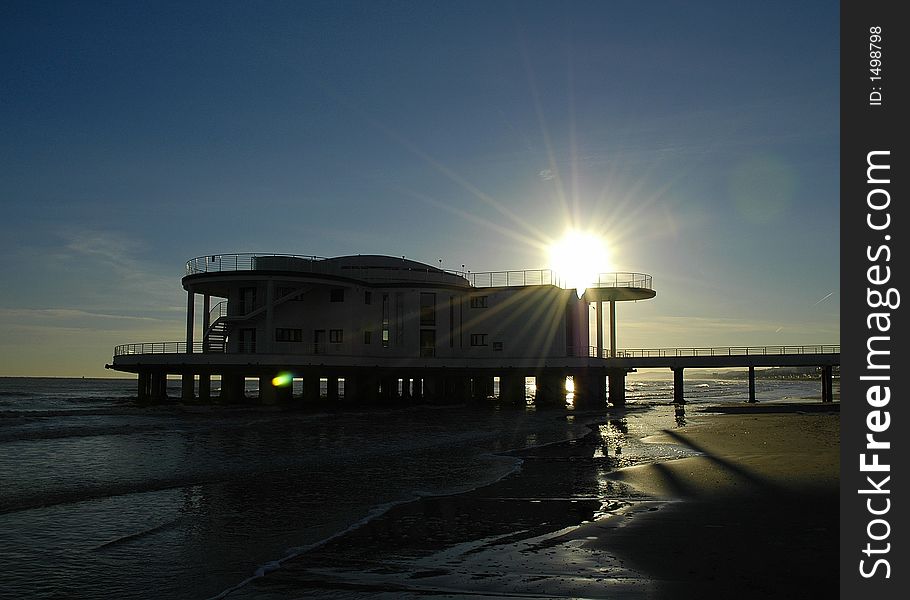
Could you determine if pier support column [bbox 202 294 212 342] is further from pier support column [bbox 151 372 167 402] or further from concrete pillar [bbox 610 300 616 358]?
concrete pillar [bbox 610 300 616 358]

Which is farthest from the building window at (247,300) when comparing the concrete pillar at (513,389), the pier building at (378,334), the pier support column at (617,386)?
the pier support column at (617,386)

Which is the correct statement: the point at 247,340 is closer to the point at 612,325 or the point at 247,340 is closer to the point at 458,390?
the point at 458,390

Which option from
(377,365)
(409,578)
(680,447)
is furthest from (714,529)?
(377,365)

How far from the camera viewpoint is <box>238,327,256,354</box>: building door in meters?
45.3

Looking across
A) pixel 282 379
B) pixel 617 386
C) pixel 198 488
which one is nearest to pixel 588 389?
pixel 617 386

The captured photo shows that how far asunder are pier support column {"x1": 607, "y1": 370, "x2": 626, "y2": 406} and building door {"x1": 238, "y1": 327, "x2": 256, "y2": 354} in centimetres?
2467

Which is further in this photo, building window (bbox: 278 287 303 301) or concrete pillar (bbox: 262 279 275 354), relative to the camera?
building window (bbox: 278 287 303 301)

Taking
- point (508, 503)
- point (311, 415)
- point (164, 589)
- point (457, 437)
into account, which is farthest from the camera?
point (311, 415)

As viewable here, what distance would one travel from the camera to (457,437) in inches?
1030

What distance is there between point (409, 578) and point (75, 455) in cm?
1581

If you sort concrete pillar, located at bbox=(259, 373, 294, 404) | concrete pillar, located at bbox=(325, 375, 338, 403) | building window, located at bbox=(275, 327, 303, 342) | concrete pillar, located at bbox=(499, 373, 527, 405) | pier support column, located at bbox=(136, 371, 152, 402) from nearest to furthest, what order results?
1. concrete pillar, located at bbox=(259, 373, 294, 404)
2. pier support column, located at bbox=(136, 371, 152, 402)
3. concrete pillar, located at bbox=(325, 375, 338, 403)
4. building window, located at bbox=(275, 327, 303, 342)
5. concrete pillar, located at bbox=(499, 373, 527, 405)

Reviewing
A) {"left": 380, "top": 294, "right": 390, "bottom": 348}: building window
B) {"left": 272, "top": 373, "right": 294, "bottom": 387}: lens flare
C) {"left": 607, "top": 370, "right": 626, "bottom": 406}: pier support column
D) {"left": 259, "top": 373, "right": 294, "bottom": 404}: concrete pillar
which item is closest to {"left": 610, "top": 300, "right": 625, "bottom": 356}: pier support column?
{"left": 607, "top": 370, "right": 626, "bottom": 406}: pier support column

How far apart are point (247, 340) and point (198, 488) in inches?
1290
